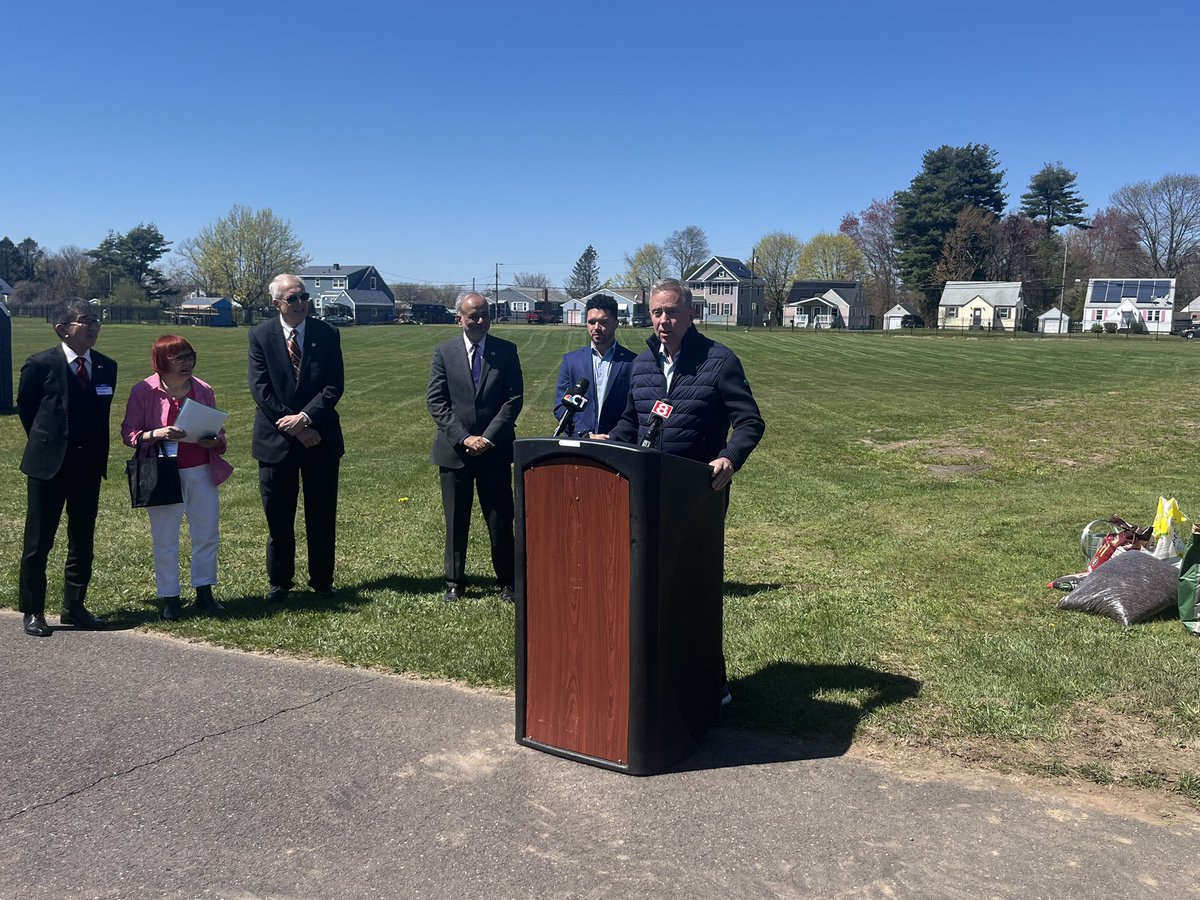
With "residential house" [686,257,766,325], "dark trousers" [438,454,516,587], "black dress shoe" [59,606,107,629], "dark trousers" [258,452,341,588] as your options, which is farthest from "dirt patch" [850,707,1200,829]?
"residential house" [686,257,766,325]

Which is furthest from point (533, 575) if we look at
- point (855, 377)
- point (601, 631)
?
point (855, 377)

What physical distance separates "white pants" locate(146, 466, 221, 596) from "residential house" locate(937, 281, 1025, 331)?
99.8m

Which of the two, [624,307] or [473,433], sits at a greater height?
[624,307]

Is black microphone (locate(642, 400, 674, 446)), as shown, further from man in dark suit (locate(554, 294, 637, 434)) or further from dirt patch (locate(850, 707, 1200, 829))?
man in dark suit (locate(554, 294, 637, 434))

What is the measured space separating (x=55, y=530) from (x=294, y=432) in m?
1.53

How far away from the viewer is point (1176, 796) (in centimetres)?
376

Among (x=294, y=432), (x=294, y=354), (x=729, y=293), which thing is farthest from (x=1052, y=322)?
(x=294, y=432)

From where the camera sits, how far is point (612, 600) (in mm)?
3973

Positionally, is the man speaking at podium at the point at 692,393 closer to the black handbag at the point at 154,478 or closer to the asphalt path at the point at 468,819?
the asphalt path at the point at 468,819

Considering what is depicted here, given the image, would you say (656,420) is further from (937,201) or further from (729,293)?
(729,293)

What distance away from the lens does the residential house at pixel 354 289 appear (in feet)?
401

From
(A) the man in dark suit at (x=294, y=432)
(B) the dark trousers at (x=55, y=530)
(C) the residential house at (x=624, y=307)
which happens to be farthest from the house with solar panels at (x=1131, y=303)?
(B) the dark trousers at (x=55, y=530)

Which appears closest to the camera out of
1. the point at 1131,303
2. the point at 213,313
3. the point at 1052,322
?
the point at 213,313

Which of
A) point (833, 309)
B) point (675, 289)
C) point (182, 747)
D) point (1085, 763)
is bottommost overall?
point (182, 747)
